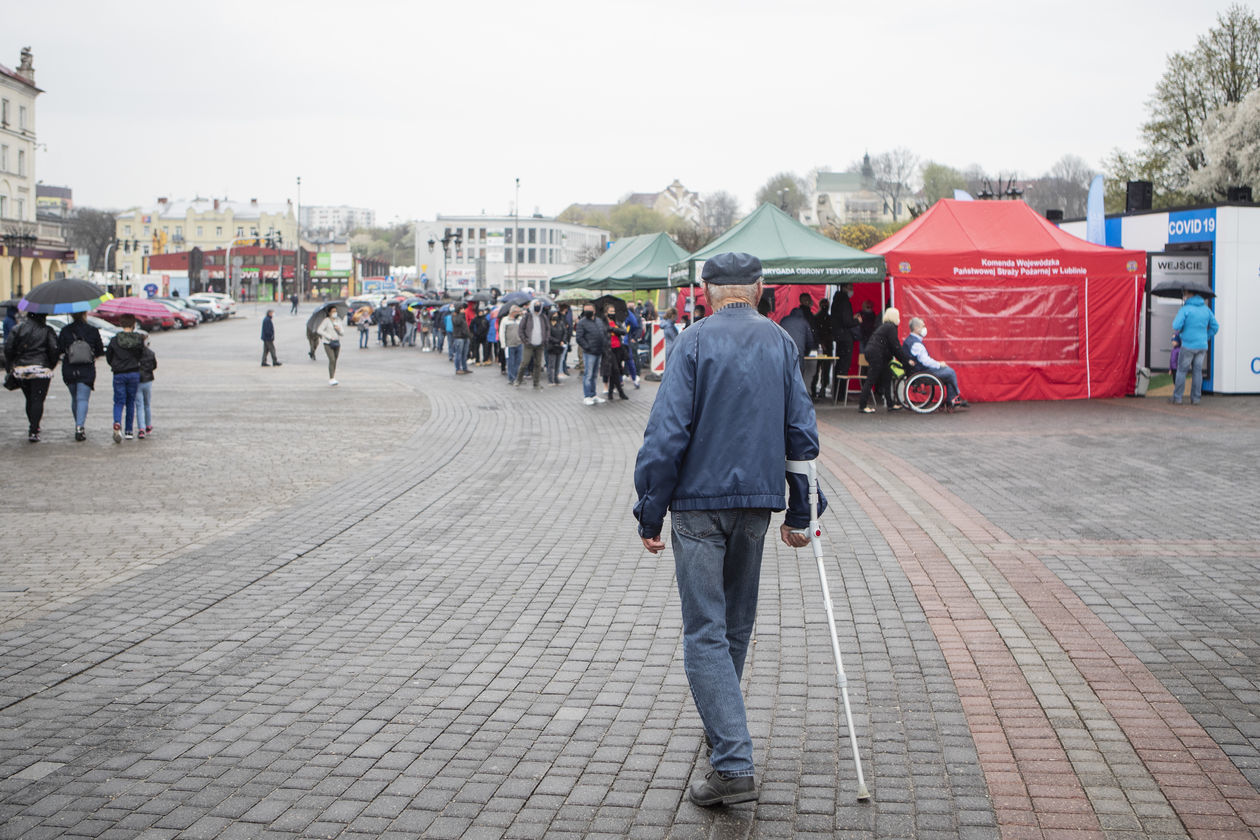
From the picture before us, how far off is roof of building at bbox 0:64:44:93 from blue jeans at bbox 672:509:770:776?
82415 millimetres

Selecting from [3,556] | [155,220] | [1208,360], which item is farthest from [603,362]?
[155,220]

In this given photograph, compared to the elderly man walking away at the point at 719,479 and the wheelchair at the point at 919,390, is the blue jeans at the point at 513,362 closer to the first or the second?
the wheelchair at the point at 919,390

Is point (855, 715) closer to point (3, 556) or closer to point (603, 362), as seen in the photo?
point (3, 556)

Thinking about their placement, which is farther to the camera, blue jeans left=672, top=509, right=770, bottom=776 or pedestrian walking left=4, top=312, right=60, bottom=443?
pedestrian walking left=4, top=312, right=60, bottom=443

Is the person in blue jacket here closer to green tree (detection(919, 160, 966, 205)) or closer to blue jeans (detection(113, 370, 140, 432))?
blue jeans (detection(113, 370, 140, 432))

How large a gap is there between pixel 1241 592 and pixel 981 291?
1364 cm

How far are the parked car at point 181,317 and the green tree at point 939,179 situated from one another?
194 feet

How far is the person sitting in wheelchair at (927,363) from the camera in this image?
18.4 metres

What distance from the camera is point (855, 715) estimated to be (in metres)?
4.89

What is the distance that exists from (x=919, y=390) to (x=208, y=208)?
163 metres

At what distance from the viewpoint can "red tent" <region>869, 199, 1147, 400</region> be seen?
65.1 ft

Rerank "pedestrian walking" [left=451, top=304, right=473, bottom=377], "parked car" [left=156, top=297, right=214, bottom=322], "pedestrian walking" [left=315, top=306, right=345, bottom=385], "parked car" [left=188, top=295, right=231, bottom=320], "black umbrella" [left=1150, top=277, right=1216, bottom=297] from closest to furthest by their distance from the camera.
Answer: "black umbrella" [left=1150, top=277, right=1216, bottom=297]
"pedestrian walking" [left=315, top=306, right=345, bottom=385]
"pedestrian walking" [left=451, top=304, right=473, bottom=377]
"parked car" [left=156, top=297, right=214, bottom=322]
"parked car" [left=188, top=295, right=231, bottom=320]

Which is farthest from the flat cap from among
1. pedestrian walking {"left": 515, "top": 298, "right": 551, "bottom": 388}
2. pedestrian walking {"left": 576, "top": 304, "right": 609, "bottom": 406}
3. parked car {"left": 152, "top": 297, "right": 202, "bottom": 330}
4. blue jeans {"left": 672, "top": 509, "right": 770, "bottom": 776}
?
parked car {"left": 152, "top": 297, "right": 202, "bottom": 330}

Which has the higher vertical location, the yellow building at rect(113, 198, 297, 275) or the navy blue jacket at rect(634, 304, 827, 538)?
the yellow building at rect(113, 198, 297, 275)
